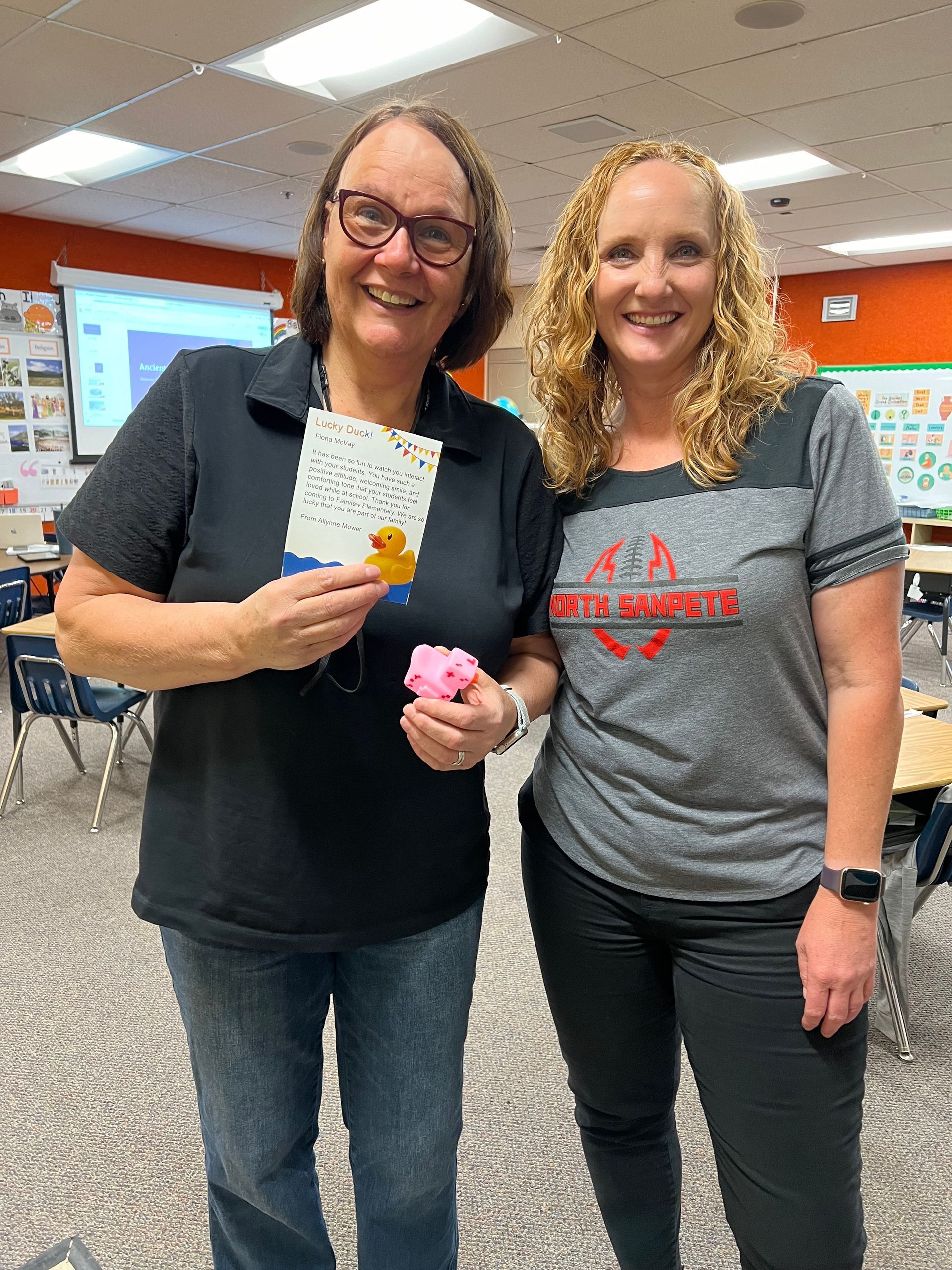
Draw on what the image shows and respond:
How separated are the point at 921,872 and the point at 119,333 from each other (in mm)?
7687

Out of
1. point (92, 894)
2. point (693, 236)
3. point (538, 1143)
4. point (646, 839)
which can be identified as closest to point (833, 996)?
point (646, 839)

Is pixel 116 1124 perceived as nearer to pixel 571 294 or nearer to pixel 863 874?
pixel 863 874

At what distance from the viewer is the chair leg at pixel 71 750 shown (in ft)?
13.9

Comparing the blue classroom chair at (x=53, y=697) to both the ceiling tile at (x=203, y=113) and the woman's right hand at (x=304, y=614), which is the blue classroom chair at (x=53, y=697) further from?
the woman's right hand at (x=304, y=614)

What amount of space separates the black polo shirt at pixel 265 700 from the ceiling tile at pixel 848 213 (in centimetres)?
610

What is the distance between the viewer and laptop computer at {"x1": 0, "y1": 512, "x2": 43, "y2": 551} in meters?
6.34

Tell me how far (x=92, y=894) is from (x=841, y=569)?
9.95 feet

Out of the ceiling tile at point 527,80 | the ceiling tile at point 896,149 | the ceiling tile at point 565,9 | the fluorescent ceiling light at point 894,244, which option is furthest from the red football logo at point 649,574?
the fluorescent ceiling light at point 894,244

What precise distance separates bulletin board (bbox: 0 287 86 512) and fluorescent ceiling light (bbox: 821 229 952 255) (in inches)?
258

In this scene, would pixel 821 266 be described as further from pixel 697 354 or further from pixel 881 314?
pixel 697 354

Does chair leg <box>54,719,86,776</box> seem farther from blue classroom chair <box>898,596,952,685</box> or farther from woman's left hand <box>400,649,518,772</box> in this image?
blue classroom chair <box>898,596,952,685</box>

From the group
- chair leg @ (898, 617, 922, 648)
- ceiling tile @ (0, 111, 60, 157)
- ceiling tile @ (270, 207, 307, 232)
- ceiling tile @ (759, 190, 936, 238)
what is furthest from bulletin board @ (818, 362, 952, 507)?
ceiling tile @ (0, 111, 60, 157)

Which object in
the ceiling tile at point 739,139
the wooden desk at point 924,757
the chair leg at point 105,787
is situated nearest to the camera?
the wooden desk at point 924,757

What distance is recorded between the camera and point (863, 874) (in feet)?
3.71
